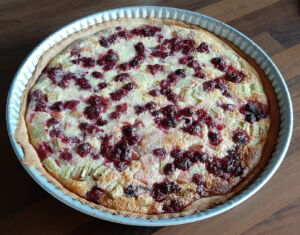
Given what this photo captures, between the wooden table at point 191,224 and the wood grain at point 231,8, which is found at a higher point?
the wood grain at point 231,8

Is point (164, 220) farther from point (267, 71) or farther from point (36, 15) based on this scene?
point (36, 15)

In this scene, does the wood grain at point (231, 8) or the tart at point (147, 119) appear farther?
the wood grain at point (231, 8)

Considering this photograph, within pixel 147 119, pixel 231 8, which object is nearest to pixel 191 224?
pixel 147 119

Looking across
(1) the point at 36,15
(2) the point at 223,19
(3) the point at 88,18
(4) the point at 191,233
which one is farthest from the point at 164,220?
(1) the point at 36,15

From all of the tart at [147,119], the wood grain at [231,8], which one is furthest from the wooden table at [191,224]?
the tart at [147,119]

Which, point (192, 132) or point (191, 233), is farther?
point (192, 132)

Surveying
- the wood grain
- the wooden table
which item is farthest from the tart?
the wood grain

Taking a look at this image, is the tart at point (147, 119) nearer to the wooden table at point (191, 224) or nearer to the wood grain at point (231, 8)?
the wooden table at point (191, 224)
